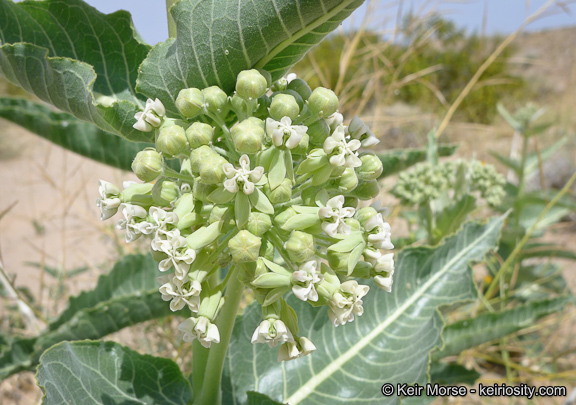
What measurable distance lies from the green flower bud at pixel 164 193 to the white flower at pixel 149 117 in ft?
0.40

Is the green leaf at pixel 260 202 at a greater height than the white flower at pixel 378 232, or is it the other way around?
the green leaf at pixel 260 202

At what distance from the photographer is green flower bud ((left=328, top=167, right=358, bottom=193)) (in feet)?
3.06

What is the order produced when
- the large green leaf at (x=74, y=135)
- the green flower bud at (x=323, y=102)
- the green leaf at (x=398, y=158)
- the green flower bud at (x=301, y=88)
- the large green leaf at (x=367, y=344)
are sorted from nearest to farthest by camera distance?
1. the green flower bud at (x=323, y=102)
2. the green flower bud at (x=301, y=88)
3. the large green leaf at (x=367, y=344)
4. the large green leaf at (x=74, y=135)
5. the green leaf at (x=398, y=158)

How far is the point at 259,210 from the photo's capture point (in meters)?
0.85

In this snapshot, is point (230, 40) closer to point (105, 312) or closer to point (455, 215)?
point (105, 312)

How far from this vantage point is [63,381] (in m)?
1.12

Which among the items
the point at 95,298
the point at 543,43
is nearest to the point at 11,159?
the point at 95,298

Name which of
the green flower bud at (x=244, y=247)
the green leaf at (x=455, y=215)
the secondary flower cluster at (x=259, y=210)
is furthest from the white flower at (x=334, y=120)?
the green leaf at (x=455, y=215)

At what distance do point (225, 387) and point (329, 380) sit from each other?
32cm

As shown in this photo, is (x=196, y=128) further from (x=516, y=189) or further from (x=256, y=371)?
(x=516, y=189)

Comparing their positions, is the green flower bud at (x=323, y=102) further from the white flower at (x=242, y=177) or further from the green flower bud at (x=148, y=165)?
the green flower bud at (x=148, y=165)

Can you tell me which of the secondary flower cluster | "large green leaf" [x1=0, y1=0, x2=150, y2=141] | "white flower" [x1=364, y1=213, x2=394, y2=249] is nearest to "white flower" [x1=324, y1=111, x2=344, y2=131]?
the secondary flower cluster

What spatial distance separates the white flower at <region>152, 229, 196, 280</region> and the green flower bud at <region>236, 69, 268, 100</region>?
309mm

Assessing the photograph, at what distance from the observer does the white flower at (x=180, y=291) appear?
0.85 meters
